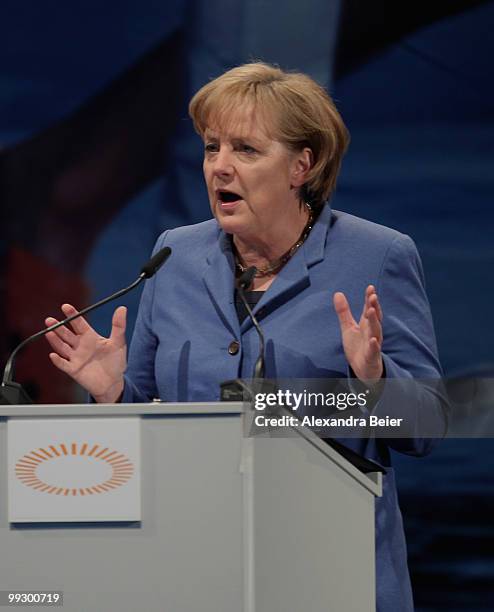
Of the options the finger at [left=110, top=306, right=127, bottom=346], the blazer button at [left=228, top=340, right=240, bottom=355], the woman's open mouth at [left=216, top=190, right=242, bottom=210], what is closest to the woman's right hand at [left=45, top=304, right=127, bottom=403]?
the finger at [left=110, top=306, right=127, bottom=346]

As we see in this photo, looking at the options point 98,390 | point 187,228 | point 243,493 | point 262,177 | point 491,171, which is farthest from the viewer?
point 491,171

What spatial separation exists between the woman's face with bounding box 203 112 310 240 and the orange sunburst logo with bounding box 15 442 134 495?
73cm

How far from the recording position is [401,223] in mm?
3225

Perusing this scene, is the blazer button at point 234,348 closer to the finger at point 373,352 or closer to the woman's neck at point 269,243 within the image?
the woman's neck at point 269,243

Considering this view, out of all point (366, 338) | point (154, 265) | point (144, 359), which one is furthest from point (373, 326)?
point (144, 359)

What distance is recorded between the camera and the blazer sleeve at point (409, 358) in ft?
5.94

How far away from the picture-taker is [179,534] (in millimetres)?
1449

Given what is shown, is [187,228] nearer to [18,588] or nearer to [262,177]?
[262,177]

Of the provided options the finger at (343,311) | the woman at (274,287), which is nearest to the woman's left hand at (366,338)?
the finger at (343,311)

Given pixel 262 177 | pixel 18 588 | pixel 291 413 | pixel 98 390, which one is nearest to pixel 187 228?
pixel 262 177

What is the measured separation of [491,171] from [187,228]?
50.0 inches

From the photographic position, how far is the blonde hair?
205cm

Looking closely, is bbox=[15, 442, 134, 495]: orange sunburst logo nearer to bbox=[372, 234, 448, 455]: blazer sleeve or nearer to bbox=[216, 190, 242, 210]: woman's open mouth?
bbox=[372, 234, 448, 455]: blazer sleeve

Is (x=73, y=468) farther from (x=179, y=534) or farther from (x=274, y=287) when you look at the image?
(x=274, y=287)
